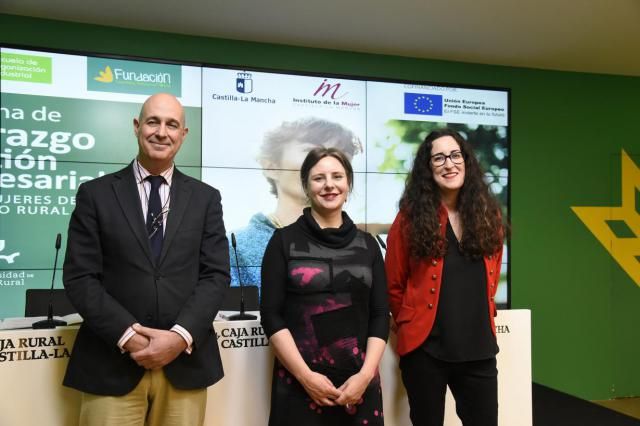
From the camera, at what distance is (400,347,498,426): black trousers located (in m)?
1.65

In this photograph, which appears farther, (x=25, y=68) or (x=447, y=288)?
(x=25, y=68)

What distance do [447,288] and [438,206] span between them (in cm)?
29

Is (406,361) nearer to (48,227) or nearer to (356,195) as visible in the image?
(356,195)

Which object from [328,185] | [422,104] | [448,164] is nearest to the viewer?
[328,185]

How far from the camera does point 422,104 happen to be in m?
4.19

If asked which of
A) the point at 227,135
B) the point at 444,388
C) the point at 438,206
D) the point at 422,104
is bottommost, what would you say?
the point at 444,388

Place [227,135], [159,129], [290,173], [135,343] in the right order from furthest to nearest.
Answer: [290,173]
[227,135]
[159,129]
[135,343]

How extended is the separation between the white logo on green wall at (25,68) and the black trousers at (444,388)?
3.02 metres

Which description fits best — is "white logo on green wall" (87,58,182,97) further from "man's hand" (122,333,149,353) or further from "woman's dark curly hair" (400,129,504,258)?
"man's hand" (122,333,149,353)

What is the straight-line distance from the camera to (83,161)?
11.6 ft

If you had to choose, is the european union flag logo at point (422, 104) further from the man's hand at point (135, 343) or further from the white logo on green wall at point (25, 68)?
the man's hand at point (135, 343)

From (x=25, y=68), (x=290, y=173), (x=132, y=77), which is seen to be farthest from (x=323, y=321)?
(x=25, y=68)

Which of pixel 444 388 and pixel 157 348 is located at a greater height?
pixel 157 348

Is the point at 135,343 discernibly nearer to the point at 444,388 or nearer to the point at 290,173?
the point at 444,388
